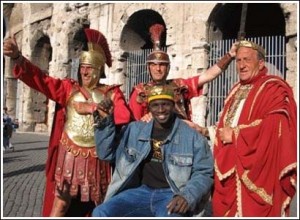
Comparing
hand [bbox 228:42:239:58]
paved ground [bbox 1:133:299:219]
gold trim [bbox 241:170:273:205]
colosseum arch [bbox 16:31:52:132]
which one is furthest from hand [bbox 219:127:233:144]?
colosseum arch [bbox 16:31:52:132]

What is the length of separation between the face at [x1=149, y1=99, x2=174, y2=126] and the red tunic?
631mm

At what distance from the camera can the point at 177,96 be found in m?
3.99

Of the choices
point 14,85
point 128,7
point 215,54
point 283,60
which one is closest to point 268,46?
point 283,60

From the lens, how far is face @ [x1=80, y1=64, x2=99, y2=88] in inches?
153

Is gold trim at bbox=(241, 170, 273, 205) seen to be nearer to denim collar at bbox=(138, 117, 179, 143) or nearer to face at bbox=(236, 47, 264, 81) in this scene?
denim collar at bbox=(138, 117, 179, 143)

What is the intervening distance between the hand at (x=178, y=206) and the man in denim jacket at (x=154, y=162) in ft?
0.26

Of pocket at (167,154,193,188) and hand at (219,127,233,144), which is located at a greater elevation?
hand at (219,127,233,144)

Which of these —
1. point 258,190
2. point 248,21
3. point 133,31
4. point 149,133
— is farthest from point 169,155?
point 248,21

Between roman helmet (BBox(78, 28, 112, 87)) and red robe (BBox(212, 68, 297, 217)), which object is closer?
red robe (BBox(212, 68, 297, 217))

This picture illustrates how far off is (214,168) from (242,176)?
0.75 feet

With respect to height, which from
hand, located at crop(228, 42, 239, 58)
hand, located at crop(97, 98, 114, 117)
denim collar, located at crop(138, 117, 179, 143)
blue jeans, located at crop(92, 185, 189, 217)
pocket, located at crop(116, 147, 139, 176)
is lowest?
blue jeans, located at crop(92, 185, 189, 217)

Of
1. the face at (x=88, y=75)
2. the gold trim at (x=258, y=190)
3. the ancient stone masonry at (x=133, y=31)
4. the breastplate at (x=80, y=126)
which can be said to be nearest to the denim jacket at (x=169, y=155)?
the gold trim at (x=258, y=190)

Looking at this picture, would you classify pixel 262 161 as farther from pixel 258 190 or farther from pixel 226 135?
pixel 226 135

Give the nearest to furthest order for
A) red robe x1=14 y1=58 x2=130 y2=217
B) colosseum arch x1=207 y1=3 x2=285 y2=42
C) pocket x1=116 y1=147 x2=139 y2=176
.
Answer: pocket x1=116 y1=147 x2=139 y2=176
red robe x1=14 y1=58 x2=130 y2=217
colosseum arch x1=207 y1=3 x2=285 y2=42
